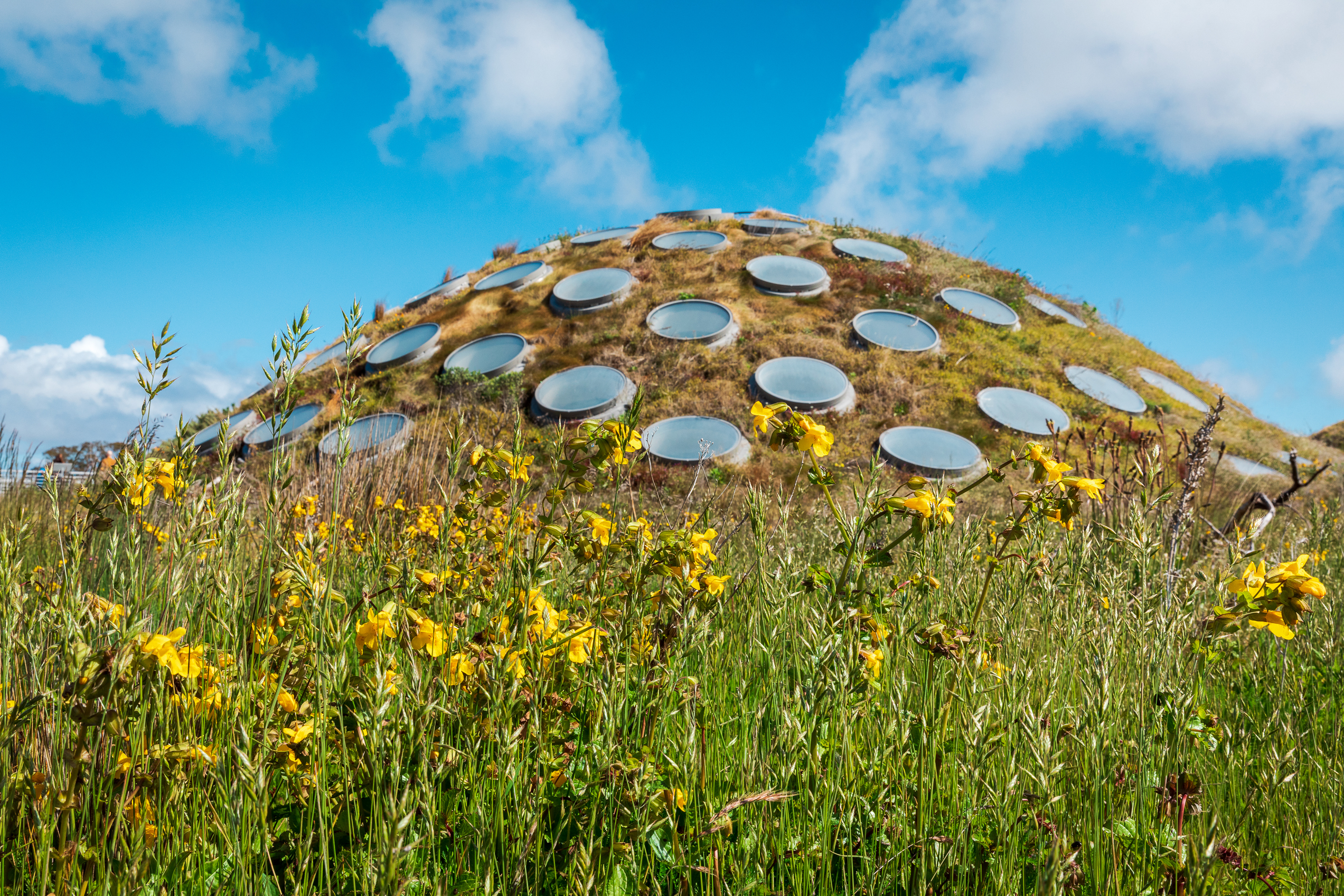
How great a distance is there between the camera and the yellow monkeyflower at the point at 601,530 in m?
1.78

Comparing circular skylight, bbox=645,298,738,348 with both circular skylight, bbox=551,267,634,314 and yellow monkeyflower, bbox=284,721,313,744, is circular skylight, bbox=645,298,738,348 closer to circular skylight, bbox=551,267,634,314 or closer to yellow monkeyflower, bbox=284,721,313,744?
circular skylight, bbox=551,267,634,314

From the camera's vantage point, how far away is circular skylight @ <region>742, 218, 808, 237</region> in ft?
62.6

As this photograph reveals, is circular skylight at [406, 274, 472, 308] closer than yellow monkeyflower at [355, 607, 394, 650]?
No

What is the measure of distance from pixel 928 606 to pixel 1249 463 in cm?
1455

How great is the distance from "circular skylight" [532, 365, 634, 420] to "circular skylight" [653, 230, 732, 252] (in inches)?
246

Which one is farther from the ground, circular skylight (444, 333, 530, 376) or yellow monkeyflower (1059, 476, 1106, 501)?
circular skylight (444, 333, 530, 376)

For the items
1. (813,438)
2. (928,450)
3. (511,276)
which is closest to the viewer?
(813,438)

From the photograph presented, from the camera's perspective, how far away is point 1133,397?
13961mm

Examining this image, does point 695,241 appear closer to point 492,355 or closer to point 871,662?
point 492,355

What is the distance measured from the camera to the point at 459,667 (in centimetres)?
149

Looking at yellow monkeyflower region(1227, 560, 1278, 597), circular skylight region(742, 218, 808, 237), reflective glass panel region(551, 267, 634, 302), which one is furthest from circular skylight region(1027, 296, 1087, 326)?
yellow monkeyflower region(1227, 560, 1278, 597)

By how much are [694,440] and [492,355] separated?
17.2 feet

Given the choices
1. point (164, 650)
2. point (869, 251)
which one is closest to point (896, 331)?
point (869, 251)

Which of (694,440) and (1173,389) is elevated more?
(1173,389)
